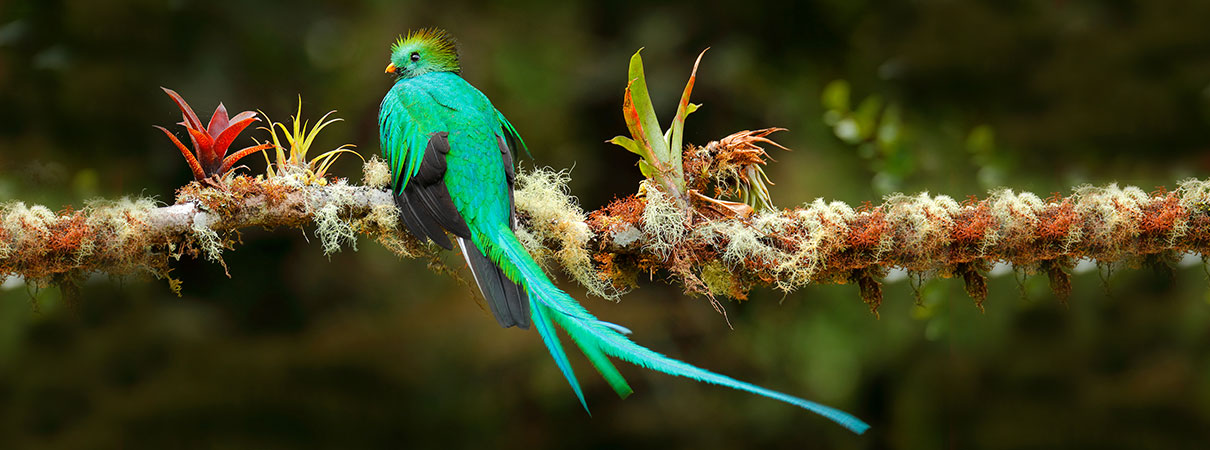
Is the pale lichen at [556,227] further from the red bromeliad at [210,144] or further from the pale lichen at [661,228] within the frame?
the red bromeliad at [210,144]

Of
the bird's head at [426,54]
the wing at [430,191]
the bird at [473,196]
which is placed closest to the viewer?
the bird at [473,196]

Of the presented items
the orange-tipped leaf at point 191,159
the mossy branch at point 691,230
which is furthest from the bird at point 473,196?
the orange-tipped leaf at point 191,159

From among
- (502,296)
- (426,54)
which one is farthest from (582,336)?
(426,54)

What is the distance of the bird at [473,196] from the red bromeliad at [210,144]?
322 mm

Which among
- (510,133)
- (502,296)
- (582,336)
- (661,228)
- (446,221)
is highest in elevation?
(510,133)

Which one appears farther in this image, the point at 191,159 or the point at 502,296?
the point at 191,159

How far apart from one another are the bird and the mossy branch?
0.35 ft

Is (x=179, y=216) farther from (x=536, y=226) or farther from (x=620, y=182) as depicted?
(x=620, y=182)

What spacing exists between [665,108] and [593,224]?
2.31 m

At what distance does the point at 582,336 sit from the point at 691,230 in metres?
0.51

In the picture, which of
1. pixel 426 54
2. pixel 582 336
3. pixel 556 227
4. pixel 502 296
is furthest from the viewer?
pixel 426 54

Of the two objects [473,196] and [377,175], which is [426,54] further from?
[473,196]

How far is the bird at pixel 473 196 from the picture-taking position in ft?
5.14

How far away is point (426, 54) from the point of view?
85.0 inches
